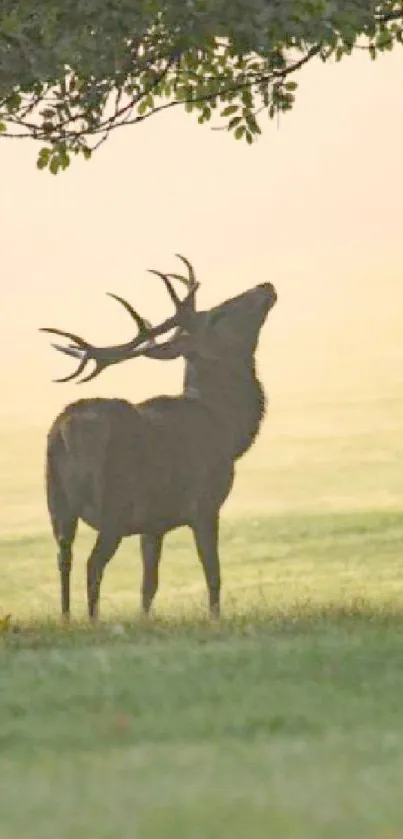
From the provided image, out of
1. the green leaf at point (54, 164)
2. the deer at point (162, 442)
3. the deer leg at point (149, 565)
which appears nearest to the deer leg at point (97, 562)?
the deer at point (162, 442)

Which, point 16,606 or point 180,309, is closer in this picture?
point 180,309

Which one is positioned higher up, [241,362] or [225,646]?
[241,362]

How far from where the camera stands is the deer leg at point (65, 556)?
1672 cm

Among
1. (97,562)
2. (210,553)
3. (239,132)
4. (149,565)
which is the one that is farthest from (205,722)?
(239,132)

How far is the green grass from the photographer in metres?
7.43

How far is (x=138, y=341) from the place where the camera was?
1712cm

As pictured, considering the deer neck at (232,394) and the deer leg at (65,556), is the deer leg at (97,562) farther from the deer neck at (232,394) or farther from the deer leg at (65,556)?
the deer neck at (232,394)

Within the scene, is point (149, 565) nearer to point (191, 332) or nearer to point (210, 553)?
point (210, 553)

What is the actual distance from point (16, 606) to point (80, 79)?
20.2 ft

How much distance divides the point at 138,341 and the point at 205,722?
275 inches

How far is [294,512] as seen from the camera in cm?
2848

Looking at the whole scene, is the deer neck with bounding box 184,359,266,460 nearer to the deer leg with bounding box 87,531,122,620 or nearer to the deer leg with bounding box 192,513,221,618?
the deer leg with bounding box 192,513,221,618

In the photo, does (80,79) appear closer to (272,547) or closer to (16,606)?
(16,606)

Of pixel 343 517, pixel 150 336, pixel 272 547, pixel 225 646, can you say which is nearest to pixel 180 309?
pixel 150 336
